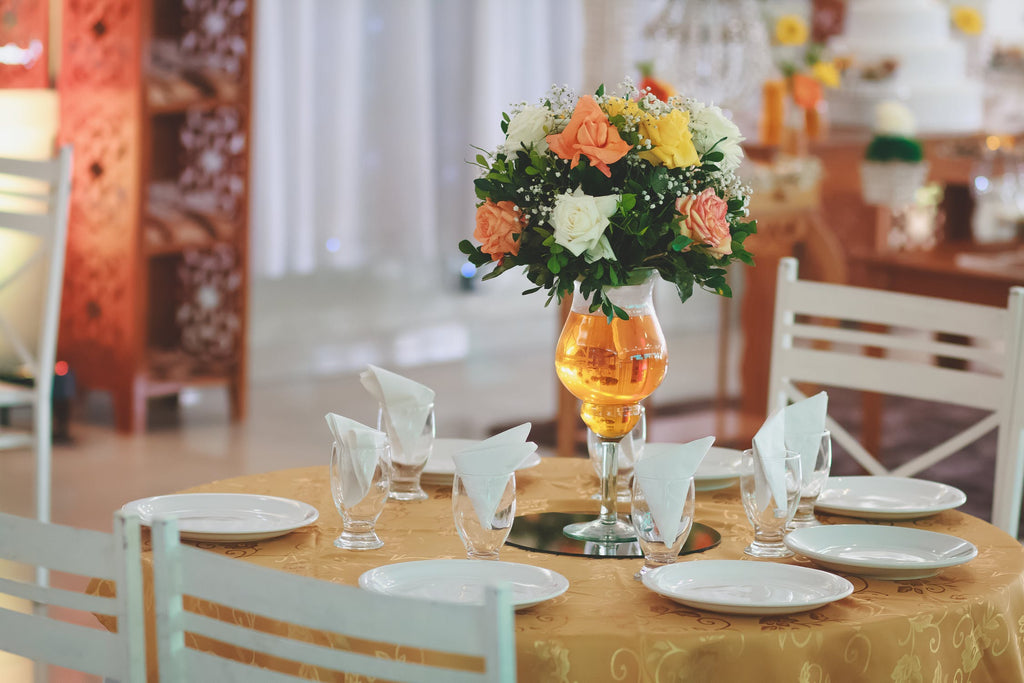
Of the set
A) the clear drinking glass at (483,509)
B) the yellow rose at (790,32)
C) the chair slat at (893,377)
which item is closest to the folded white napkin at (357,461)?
the clear drinking glass at (483,509)

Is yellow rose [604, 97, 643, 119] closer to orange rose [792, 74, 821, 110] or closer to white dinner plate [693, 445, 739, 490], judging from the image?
white dinner plate [693, 445, 739, 490]

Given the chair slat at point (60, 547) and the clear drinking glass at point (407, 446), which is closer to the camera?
the chair slat at point (60, 547)

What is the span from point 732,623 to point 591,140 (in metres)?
0.59

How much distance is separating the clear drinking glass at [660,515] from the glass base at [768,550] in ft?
0.46

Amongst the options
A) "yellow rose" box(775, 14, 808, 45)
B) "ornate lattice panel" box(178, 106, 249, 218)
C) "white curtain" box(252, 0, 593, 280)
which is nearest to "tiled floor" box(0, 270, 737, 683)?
"white curtain" box(252, 0, 593, 280)

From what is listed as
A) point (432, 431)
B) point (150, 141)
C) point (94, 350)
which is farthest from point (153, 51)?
point (432, 431)

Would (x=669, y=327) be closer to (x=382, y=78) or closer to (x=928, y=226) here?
(x=928, y=226)

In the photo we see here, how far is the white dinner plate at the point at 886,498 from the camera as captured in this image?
177 centimetres

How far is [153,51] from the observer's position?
4.66 metres

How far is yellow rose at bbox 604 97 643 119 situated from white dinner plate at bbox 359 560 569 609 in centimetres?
57

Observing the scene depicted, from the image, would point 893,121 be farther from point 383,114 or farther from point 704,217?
point 704,217

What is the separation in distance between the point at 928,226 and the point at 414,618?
5.87 meters

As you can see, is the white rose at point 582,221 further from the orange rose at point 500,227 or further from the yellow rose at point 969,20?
the yellow rose at point 969,20

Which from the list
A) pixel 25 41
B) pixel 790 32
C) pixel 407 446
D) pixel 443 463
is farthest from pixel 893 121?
pixel 407 446
